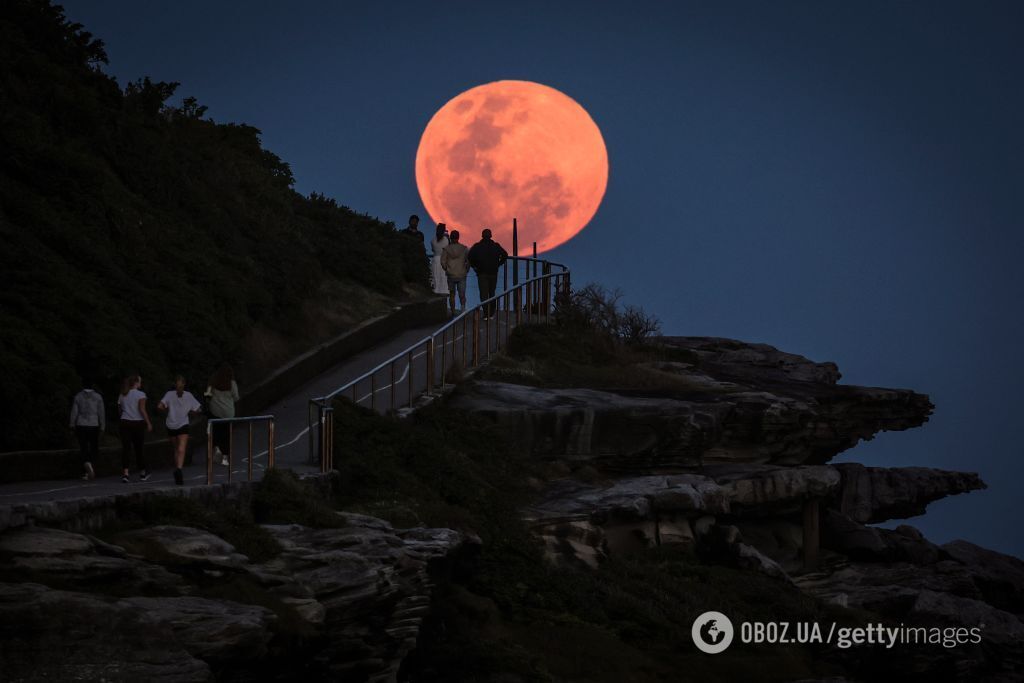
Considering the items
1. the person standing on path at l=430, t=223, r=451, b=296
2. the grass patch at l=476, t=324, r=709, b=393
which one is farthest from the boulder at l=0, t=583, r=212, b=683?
the person standing on path at l=430, t=223, r=451, b=296

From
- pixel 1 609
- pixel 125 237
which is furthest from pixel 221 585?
pixel 125 237

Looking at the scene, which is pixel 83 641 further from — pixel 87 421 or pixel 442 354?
pixel 442 354

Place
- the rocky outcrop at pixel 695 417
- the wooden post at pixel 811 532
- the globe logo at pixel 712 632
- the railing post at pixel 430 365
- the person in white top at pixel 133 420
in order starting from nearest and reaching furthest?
the globe logo at pixel 712 632 < the person in white top at pixel 133 420 < the railing post at pixel 430 365 < the rocky outcrop at pixel 695 417 < the wooden post at pixel 811 532

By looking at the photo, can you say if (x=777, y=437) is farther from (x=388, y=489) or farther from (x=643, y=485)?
(x=388, y=489)

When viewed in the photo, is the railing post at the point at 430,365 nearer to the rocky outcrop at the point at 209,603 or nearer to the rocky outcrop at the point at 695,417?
the rocky outcrop at the point at 695,417

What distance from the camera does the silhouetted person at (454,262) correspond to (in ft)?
104

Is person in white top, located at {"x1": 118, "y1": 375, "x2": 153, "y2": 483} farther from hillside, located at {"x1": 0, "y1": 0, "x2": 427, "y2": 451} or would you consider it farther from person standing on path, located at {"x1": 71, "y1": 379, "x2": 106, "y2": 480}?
hillside, located at {"x1": 0, "y1": 0, "x2": 427, "y2": 451}

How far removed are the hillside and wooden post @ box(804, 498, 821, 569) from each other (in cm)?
1006

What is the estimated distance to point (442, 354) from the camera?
78.7 ft

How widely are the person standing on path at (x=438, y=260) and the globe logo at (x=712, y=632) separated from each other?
641 inches

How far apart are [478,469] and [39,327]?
6.61m

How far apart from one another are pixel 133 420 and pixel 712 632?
7.77 meters

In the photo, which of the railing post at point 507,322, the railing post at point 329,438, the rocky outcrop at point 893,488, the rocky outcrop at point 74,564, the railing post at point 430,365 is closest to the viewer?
the rocky outcrop at point 74,564

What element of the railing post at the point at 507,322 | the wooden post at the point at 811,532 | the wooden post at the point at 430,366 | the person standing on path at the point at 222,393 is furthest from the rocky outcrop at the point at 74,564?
the railing post at the point at 507,322
